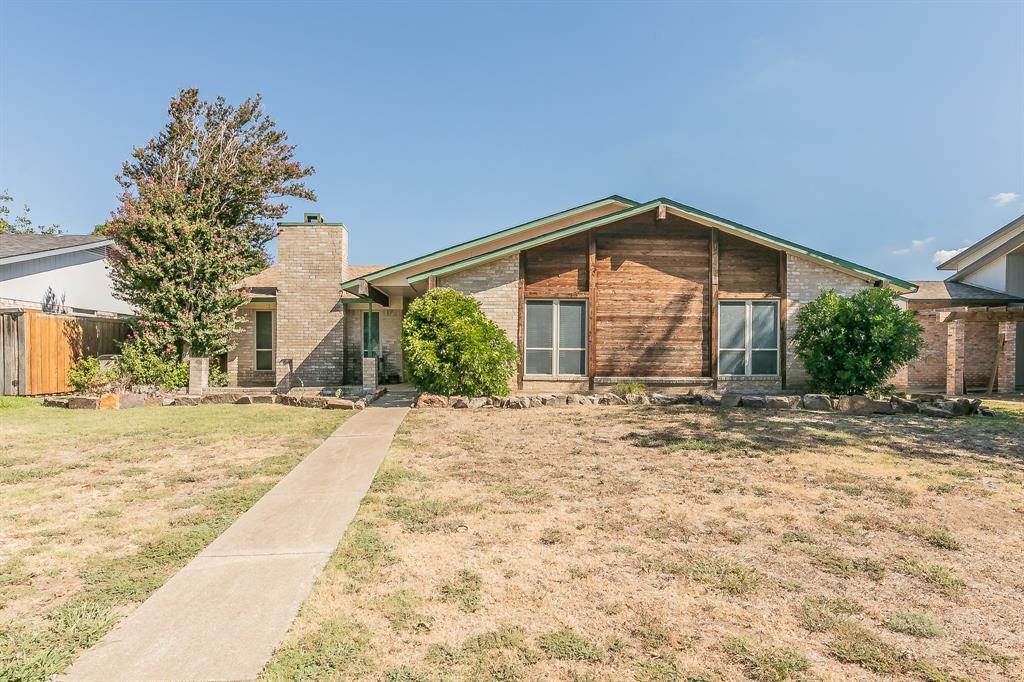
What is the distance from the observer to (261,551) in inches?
152

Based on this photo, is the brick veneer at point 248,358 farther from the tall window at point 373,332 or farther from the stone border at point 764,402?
the stone border at point 764,402

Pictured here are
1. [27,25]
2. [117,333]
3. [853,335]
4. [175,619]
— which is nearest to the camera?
[175,619]

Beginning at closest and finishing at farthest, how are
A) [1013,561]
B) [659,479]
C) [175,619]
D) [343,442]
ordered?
[175,619]
[1013,561]
[659,479]
[343,442]

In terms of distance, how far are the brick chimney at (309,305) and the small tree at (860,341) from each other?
565 inches

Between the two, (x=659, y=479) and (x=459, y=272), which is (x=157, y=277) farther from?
(x=659, y=479)

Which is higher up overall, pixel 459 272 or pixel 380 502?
pixel 459 272

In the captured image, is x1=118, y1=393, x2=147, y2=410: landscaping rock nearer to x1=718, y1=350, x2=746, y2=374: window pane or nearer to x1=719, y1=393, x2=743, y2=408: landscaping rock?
x1=719, y1=393, x2=743, y2=408: landscaping rock

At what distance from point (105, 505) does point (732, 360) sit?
13.6 m

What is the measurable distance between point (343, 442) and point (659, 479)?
16.0 feet

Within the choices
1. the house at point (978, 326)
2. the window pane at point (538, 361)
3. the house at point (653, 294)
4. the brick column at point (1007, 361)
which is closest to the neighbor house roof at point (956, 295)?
the house at point (978, 326)

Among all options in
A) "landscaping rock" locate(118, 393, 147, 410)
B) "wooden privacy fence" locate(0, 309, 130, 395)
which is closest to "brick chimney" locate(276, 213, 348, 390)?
"landscaping rock" locate(118, 393, 147, 410)

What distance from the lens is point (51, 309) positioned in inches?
685

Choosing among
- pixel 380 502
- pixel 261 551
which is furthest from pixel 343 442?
pixel 261 551

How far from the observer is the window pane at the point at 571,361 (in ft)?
44.4
